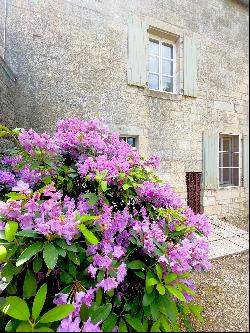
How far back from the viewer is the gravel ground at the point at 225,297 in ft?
2.69

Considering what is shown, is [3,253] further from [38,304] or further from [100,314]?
[100,314]

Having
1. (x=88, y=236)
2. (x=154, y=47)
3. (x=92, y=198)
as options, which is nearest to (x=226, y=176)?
(x=154, y=47)

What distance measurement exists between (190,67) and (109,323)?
12.5ft

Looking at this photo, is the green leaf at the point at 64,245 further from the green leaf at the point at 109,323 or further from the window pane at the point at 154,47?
the window pane at the point at 154,47

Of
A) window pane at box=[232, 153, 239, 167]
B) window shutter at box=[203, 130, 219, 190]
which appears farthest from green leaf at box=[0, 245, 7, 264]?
window pane at box=[232, 153, 239, 167]

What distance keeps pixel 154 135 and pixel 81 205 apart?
104 inches

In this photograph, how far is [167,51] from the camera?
3879 mm

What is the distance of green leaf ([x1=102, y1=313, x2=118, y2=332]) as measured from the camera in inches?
28.6

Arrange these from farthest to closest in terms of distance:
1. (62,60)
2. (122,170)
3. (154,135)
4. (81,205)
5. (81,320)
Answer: (154,135)
(62,60)
(122,170)
(81,205)
(81,320)

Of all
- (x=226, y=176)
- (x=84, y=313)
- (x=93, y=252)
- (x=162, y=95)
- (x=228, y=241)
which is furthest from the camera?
(x=226, y=176)

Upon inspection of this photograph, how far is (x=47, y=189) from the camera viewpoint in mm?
954

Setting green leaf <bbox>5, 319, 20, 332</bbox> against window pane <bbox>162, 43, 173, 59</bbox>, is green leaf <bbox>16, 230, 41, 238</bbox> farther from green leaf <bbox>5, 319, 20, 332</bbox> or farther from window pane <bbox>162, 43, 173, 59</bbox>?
window pane <bbox>162, 43, 173, 59</bbox>

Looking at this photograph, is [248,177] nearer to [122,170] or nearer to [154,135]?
[154,135]

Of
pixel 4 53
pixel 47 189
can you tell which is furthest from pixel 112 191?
pixel 4 53
